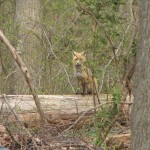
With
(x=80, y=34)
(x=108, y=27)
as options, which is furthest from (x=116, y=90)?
(x=80, y=34)

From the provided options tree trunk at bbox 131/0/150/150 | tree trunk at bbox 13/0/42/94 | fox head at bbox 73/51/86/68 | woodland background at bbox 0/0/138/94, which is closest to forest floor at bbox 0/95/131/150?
woodland background at bbox 0/0/138/94

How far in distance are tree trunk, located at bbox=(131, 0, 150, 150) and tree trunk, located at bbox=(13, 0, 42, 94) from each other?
27.7 ft

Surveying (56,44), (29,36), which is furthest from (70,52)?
(29,36)

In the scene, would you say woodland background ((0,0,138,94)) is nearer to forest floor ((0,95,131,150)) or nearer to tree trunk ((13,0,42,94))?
tree trunk ((13,0,42,94))

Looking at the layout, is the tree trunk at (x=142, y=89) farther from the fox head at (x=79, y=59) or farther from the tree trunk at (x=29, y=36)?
the tree trunk at (x=29, y=36)

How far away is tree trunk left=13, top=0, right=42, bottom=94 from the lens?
570 inches

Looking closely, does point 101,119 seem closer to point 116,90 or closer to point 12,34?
point 116,90

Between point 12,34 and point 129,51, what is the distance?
6301mm

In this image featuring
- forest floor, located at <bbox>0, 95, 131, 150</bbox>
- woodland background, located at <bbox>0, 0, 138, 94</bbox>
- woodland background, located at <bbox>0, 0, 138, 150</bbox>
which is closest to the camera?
forest floor, located at <bbox>0, 95, 131, 150</bbox>

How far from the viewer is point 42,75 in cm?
1466

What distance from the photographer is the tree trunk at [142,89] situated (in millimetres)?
5398

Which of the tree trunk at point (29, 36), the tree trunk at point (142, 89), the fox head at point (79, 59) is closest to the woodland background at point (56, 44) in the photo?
the tree trunk at point (29, 36)

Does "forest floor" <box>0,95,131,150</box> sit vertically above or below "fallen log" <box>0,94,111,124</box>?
below

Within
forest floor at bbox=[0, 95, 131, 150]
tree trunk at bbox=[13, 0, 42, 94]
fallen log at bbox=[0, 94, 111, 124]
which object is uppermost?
tree trunk at bbox=[13, 0, 42, 94]
